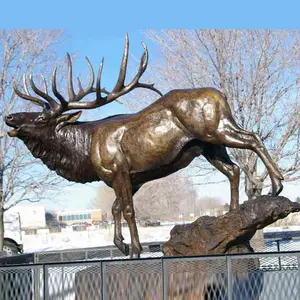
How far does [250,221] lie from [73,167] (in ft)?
7.13

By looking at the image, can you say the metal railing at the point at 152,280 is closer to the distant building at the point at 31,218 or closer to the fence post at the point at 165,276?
the fence post at the point at 165,276

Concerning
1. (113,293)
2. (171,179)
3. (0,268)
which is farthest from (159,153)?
(171,179)

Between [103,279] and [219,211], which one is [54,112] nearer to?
[103,279]

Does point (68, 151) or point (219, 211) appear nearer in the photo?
point (68, 151)

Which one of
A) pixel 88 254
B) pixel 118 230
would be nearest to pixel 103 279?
pixel 118 230

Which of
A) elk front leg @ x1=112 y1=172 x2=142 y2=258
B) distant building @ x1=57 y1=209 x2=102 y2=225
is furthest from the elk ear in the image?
distant building @ x1=57 y1=209 x2=102 y2=225

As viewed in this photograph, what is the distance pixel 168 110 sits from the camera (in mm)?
6680

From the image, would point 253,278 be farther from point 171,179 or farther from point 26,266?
point 171,179

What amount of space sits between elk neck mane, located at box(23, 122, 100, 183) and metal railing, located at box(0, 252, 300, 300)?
4.73ft

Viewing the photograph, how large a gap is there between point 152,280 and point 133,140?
1785 mm

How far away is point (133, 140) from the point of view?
6.67m

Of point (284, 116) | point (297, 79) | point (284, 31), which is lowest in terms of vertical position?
point (284, 116)

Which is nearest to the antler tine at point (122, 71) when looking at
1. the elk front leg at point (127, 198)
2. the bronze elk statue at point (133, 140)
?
the bronze elk statue at point (133, 140)

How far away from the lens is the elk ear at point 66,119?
22.7 ft
